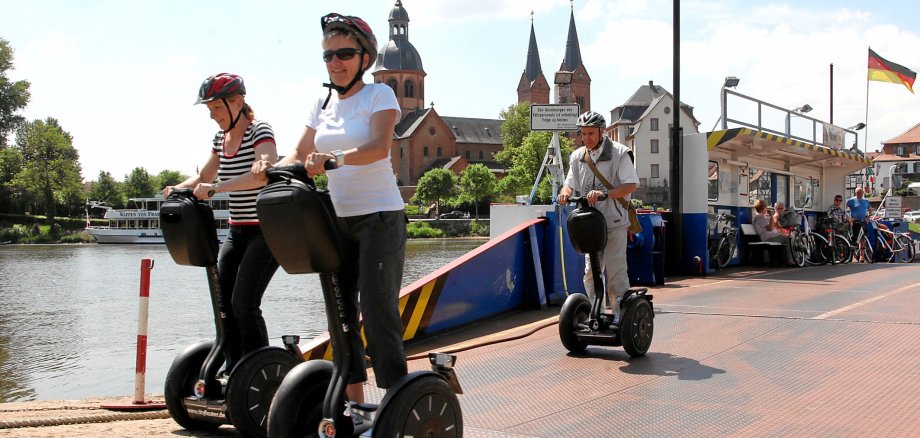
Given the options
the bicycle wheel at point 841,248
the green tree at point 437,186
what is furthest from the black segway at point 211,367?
the green tree at point 437,186

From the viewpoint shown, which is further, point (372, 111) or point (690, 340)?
point (690, 340)

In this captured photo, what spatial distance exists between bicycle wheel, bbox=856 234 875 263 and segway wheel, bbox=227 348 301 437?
18.0 m

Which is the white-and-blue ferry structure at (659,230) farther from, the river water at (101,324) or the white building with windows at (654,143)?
the white building with windows at (654,143)

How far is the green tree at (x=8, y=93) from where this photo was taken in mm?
70875

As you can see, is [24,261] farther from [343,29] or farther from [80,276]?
[343,29]

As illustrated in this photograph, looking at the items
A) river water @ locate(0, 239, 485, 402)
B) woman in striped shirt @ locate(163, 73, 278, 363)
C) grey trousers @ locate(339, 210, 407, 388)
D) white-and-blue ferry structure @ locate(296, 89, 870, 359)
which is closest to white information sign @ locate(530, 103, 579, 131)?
white-and-blue ferry structure @ locate(296, 89, 870, 359)

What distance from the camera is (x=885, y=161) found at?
130875 mm

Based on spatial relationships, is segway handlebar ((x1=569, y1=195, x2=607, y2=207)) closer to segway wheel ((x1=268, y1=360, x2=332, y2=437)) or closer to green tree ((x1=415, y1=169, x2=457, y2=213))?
segway wheel ((x1=268, y1=360, x2=332, y2=437))

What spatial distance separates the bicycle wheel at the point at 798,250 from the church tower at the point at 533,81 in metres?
128

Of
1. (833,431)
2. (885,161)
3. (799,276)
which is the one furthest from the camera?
(885,161)

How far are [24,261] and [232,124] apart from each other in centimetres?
4605

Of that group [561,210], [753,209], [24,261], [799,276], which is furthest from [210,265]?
[24,261]

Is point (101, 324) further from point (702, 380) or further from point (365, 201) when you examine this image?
point (365, 201)

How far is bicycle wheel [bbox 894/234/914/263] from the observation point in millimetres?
21547
